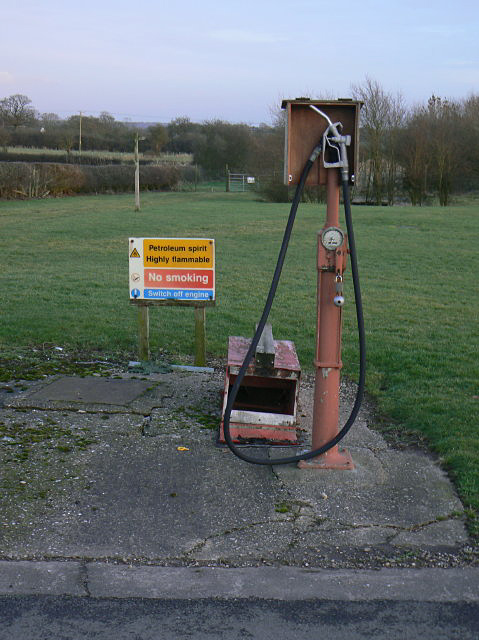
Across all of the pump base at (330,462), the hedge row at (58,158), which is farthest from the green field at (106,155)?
the pump base at (330,462)

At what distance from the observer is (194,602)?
329 cm

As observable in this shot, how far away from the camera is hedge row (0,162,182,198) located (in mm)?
39312

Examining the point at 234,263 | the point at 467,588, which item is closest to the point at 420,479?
the point at 467,588

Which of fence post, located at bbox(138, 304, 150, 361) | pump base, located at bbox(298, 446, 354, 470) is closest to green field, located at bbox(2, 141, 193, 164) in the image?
fence post, located at bbox(138, 304, 150, 361)

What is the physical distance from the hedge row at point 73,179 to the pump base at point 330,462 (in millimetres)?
36741

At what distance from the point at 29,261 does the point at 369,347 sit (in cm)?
Result: 991

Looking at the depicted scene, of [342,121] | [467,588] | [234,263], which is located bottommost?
[467,588]

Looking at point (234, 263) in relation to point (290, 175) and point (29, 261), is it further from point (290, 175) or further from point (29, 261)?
point (290, 175)

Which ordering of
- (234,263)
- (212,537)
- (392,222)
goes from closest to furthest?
1. (212,537)
2. (234,263)
3. (392,222)

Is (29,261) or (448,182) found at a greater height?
(448,182)

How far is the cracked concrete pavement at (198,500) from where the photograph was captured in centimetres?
375

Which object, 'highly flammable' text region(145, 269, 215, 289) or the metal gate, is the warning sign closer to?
'highly flammable' text region(145, 269, 215, 289)

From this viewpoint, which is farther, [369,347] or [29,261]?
[29,261]

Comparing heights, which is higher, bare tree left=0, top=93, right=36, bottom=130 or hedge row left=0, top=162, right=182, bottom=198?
bare tree left=0, top=93, right=36, bottom=130
